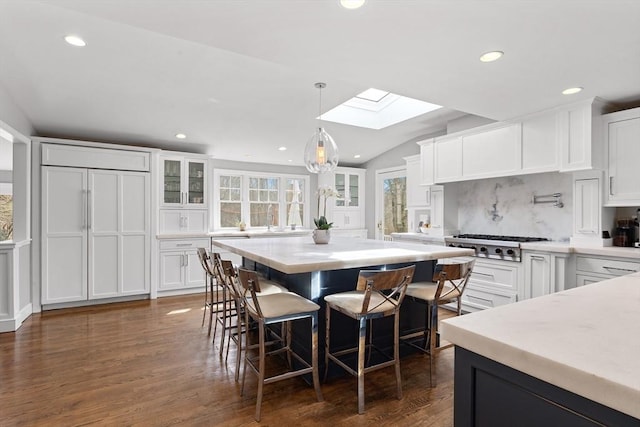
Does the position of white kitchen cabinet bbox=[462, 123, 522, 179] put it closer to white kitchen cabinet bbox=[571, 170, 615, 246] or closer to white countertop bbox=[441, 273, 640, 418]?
white kitchen cabinet bbox=[571, 170, 615, 246]

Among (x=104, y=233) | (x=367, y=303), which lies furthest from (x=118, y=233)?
(x=367, y=303)

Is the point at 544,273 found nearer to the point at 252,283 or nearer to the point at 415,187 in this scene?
the point at 415,187

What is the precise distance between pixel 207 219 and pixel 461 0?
15.3 ft

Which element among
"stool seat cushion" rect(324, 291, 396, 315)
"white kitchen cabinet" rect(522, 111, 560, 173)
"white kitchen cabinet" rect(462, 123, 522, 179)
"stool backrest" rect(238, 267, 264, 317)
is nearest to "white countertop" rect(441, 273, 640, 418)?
"stool seat cushion" rect(324, 291, 396, 315)

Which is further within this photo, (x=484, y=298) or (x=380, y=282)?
(x=484, y=298)

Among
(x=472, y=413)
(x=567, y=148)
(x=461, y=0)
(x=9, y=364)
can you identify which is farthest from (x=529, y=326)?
(x=9, y=364)

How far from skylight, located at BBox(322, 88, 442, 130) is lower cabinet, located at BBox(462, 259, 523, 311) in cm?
222

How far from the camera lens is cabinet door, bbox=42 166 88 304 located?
4270 millimetres

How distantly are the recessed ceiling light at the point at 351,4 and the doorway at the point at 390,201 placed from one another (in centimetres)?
450

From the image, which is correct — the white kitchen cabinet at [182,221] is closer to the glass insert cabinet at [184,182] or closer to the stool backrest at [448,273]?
the glass insert cabinet at [184,182]

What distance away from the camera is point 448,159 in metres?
4.59

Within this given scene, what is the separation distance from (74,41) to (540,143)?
4.44 metres

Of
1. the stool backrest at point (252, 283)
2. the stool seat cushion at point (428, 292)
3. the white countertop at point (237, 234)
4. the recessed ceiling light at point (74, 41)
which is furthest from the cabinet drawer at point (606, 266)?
the recessed ceiling light at point (74, 41)

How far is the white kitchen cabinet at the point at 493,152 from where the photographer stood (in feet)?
12.6
